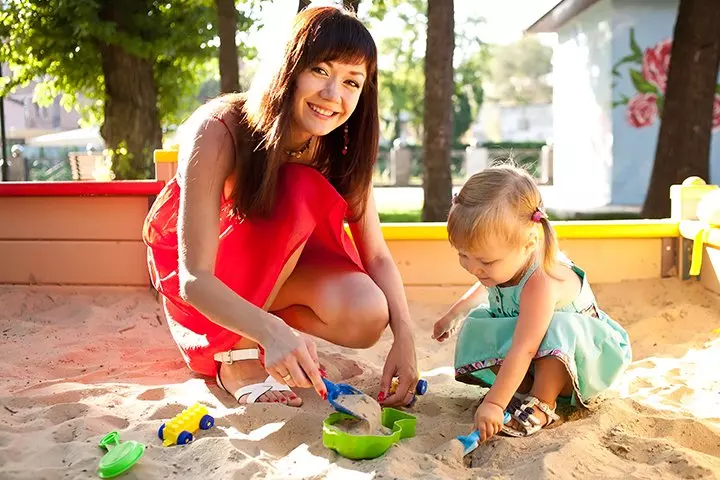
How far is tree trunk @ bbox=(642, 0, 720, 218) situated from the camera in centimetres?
634

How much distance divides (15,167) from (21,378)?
16497mm

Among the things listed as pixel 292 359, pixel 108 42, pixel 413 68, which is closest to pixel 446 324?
pixel 292 359

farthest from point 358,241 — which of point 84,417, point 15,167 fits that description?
point 15,167

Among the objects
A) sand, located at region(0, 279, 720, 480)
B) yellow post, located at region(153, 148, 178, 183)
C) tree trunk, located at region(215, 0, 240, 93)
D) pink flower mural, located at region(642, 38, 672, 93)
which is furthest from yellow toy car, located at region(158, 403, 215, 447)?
pink flower mural, located at region(642, 38, 672, 93)

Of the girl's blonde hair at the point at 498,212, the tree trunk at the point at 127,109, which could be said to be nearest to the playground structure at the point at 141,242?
the girl's blonde hair at the point at 498,212

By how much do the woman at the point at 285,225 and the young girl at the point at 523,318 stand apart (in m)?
0.25

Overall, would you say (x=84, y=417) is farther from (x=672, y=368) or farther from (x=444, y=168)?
(x=444, y=168)

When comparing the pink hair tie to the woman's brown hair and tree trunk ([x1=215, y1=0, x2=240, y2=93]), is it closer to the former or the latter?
the woman's brown hair

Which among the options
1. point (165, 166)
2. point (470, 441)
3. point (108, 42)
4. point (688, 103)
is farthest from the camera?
point (108, 42)

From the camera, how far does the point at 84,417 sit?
79.0 inches

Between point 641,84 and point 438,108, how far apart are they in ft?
15.1

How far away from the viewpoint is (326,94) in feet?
6.72

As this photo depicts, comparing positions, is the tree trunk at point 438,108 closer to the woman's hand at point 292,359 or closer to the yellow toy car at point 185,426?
the yellow toy car at point 185,426

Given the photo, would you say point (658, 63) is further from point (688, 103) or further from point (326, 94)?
point (326, 94)
